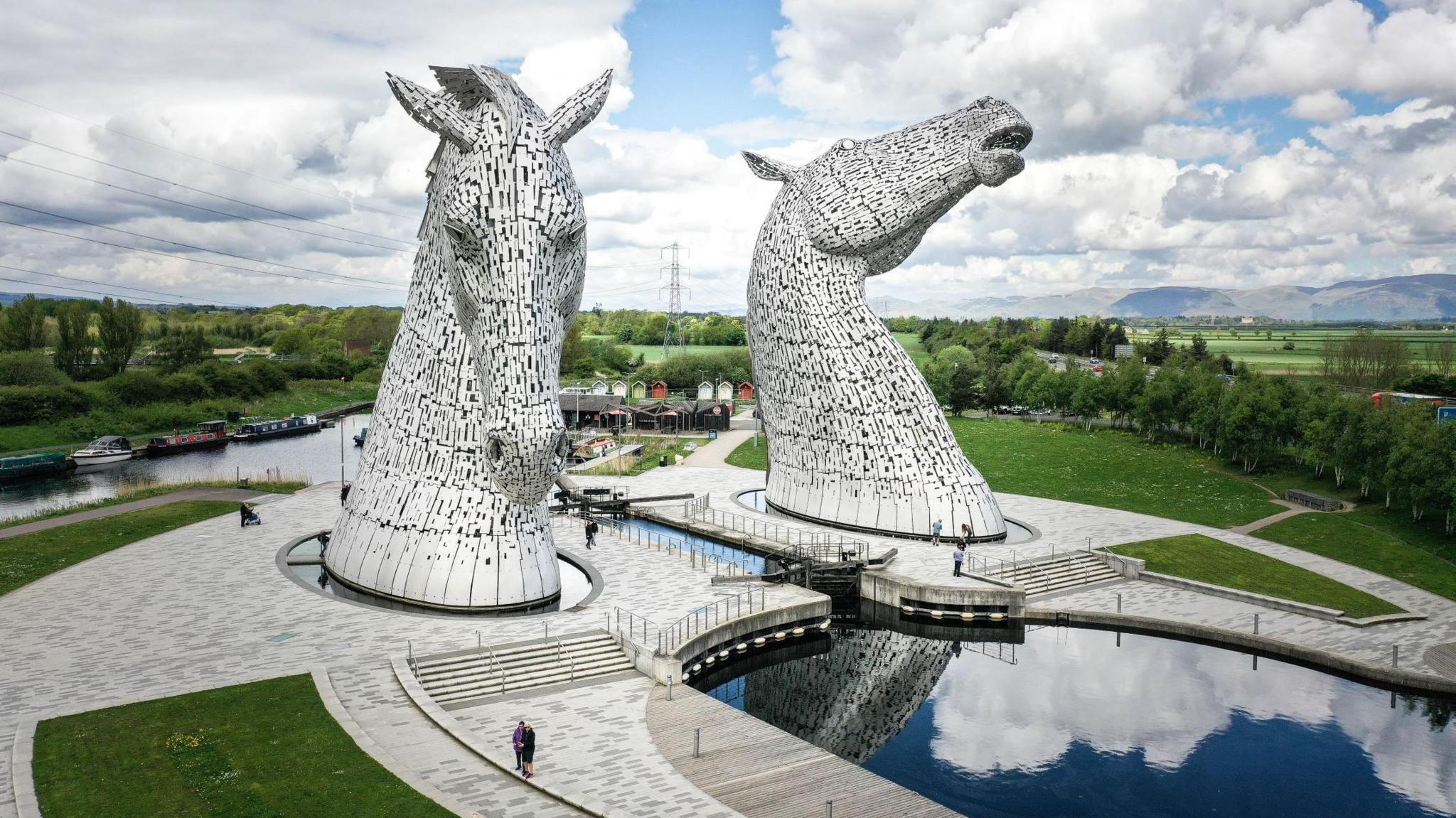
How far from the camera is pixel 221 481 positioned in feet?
143

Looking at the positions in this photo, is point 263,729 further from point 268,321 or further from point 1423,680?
point 268,321

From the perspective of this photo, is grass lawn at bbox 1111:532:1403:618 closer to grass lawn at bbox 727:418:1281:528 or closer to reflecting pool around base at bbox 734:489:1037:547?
reflecting pool around base at bbox 734:489:1037:547

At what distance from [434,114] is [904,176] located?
1524 cm

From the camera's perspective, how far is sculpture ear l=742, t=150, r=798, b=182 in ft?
105

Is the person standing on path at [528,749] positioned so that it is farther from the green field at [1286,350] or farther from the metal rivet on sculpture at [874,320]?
the green field at [1286,350]

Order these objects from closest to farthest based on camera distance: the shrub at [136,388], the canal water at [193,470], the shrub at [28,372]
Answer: the canal water at [193,470] → the shrub at [28,372] → the shrub at [136,388]

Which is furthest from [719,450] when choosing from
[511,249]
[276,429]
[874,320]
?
[511,249]

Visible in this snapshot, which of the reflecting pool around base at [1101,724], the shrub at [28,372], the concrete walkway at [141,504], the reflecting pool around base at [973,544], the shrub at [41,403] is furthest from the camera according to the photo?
the shrub at [28,372]

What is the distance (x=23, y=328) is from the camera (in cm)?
8369

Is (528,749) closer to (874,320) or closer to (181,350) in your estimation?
(874,320)

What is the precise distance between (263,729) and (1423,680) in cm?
2172

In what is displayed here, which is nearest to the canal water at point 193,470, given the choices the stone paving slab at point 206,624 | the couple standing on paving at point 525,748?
the stone paving slab at point 206,624

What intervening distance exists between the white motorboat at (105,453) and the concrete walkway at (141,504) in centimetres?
2046

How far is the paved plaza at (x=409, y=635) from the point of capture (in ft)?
47.9
